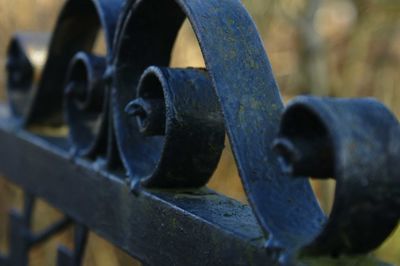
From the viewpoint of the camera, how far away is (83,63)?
1.21 meters

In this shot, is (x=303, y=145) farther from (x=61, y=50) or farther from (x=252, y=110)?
(x=61, y=50)

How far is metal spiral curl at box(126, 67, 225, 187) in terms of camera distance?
0.92m

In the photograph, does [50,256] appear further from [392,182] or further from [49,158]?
[392,182]

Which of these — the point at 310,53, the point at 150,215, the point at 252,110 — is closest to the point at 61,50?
the point at 150,215

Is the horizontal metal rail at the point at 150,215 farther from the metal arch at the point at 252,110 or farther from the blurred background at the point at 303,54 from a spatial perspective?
the blurred background at the point at 303,54

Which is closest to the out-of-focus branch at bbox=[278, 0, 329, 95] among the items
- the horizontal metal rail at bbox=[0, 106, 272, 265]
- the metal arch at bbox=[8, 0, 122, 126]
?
the metal arch at bbox=[8, 0, 122, 126]

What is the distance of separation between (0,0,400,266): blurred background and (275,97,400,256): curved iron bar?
2761mm

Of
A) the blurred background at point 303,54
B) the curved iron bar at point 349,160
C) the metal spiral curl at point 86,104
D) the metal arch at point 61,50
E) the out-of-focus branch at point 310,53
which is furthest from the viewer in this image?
the out-of-focus branch at point 310,53

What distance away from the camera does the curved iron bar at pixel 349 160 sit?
674mm

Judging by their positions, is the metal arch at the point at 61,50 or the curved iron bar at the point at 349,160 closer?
the curved iron bar at the point at 349,160

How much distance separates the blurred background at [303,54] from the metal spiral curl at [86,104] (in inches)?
84.9

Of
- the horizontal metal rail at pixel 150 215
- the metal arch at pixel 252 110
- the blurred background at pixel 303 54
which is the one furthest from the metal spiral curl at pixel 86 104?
the blurred background at pixel 303 54

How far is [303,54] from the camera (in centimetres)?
541

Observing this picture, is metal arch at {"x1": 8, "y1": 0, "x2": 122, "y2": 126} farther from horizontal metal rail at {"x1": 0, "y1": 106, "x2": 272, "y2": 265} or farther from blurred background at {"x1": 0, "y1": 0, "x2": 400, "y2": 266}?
blurred background at {"x1": 0, "y1": 0, "x2": 400, "y2": 266}
